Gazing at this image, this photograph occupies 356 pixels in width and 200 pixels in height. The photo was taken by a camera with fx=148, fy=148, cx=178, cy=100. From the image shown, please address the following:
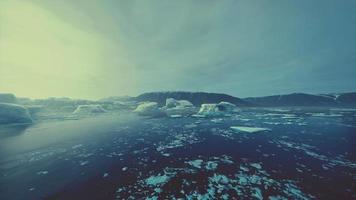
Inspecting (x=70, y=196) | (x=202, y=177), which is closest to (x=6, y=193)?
(x=70, y=196)

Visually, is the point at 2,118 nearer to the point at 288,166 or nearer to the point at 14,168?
the point at 14,168

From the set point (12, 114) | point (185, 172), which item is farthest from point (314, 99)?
point (12, 114)

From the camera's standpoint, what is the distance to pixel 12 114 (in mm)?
33969

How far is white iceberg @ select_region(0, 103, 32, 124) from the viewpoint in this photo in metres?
32.7

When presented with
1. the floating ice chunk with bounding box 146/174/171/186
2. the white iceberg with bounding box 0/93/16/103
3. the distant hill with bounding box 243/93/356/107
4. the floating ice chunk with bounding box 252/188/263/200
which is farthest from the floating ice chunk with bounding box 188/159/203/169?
the distant hill with bounding box 243/93/356/107

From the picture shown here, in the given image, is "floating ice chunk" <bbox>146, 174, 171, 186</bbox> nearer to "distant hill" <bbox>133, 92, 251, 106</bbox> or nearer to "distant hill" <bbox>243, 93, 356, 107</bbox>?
"distant hill" <bbox>133, 92, 251, 106</bbox>

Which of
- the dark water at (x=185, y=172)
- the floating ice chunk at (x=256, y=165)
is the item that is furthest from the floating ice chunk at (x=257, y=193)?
the floating ice chunk at (x=256, y=165)

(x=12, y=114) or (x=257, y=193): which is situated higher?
(x=12, y=114)

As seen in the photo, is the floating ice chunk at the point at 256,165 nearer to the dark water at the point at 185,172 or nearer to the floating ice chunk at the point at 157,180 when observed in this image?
the dark water at the point at 185,172

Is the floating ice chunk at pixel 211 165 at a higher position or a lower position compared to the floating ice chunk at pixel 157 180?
higher

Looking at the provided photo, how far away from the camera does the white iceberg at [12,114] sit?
32.7 m

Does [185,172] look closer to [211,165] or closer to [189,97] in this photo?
[211,165]

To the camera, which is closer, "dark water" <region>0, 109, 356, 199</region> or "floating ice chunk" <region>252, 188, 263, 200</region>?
"floating ice chunk" <region>252, 188, 263, 200</region>

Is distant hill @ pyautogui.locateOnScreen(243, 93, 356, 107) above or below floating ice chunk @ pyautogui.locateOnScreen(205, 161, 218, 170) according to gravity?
above
